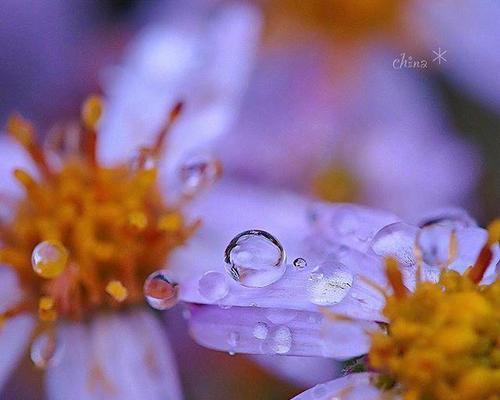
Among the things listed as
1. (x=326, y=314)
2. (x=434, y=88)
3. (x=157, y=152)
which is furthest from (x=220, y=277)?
(x=434, y=88)

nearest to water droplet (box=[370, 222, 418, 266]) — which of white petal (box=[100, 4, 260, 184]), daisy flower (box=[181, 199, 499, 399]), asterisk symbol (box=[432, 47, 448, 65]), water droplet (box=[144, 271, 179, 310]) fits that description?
daisy flower (box=[181, 199, 499, 399])

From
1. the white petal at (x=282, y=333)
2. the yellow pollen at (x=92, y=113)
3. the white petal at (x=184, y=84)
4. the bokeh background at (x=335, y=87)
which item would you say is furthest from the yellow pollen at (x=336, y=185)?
the white petal at (x=282, y=333)

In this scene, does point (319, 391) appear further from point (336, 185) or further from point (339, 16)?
point (339, 16)

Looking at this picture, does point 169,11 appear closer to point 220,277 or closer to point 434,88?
point 434,88

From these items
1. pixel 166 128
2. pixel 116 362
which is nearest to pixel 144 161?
pixel 166 128

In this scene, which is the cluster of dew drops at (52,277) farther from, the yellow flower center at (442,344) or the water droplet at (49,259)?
the yellow flower center at (442,344)
